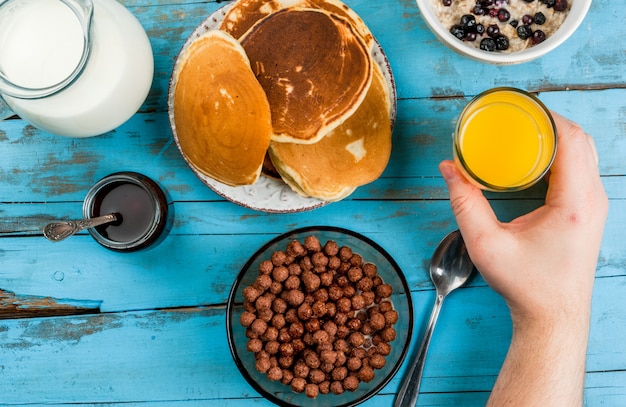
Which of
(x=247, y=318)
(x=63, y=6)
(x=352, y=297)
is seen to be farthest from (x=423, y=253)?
(x=63, y=6)

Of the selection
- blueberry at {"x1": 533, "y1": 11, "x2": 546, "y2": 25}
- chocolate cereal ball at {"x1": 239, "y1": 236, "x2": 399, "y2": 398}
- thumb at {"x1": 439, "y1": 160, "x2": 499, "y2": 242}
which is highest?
blueberry at {"x1": 533, "y1": 11, "x2": 546, "y2": 25}

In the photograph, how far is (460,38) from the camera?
1287mm

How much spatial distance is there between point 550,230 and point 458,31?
48 cm

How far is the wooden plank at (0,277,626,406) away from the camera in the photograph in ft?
4.74

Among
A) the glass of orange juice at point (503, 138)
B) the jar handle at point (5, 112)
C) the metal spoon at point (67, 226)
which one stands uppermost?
the glass of orange juice at point (503, 138)

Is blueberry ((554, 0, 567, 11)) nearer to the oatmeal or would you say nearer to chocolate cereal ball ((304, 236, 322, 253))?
the oatmeal

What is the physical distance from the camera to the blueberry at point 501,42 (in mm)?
1275

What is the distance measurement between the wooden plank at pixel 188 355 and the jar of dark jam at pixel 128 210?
0.23 metres

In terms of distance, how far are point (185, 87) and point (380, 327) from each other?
0.71 metres

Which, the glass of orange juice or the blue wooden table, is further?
the blue wooden table

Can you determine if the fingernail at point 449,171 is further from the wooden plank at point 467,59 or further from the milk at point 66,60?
the milk at point 66,60

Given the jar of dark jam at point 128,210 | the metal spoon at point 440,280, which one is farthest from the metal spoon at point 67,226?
the metal spoon at point 440,280

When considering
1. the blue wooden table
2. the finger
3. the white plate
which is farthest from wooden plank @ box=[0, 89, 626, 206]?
the finger

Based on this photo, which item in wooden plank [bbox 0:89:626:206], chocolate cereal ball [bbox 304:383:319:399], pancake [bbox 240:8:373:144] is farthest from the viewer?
wooden plank [bbox 0:89:626:206]
